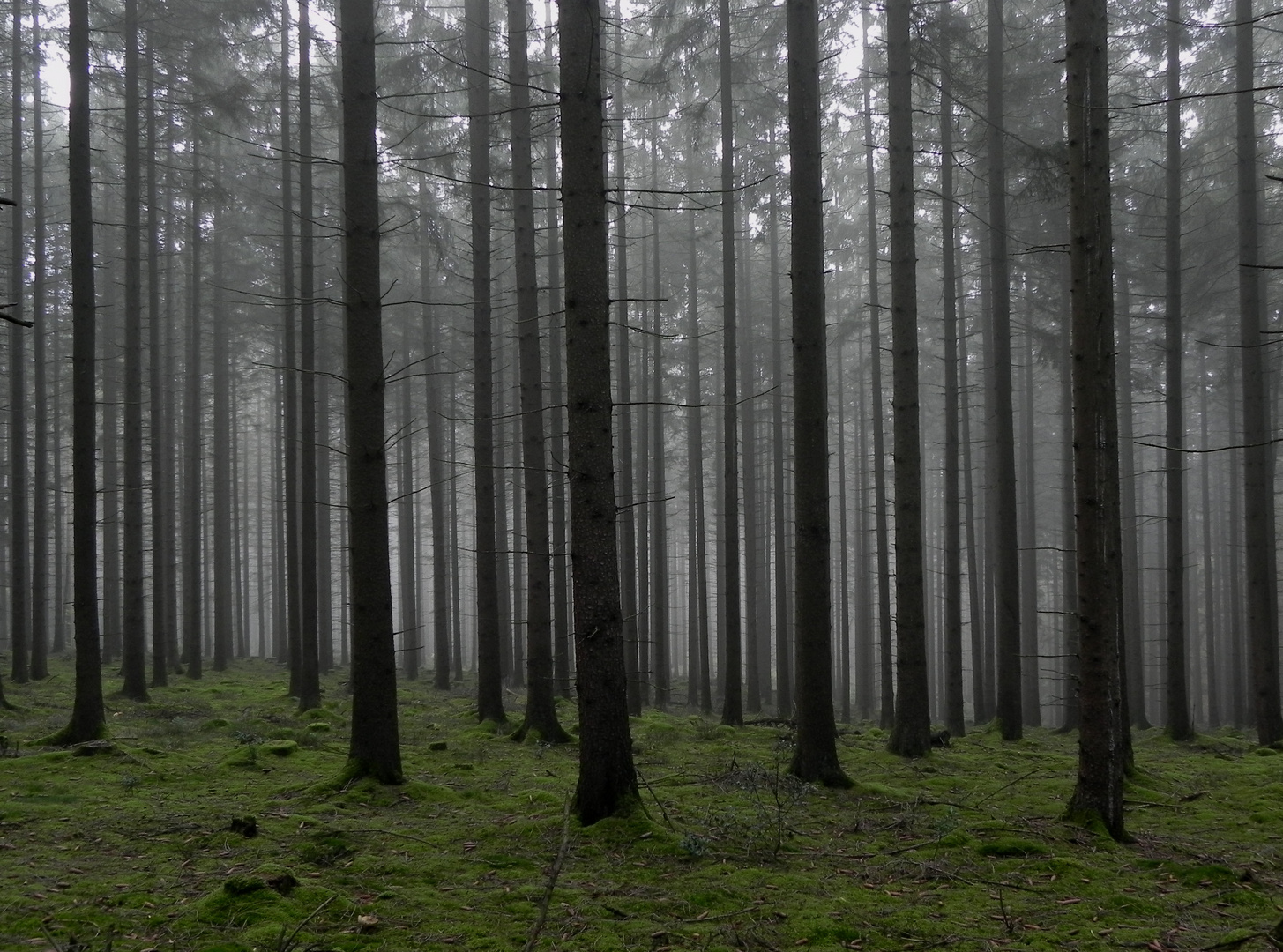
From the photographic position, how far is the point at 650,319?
21.8 m

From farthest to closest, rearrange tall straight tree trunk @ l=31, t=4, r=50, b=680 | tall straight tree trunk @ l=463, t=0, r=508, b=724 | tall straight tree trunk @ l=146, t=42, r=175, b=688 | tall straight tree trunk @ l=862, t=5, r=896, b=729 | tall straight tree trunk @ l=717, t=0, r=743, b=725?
tall straight tree trunk @ l=31, t=4, r=50, b=680, tall straight tree trunk @ l=862, t=5, r=896, b=729, tall straight tree trunk @ l=146, t=42, r=175, b=688, tall straight tree trunk @ l=717, t=0, r=743, b=725, tall straight tree trunk @ l=463, t=0, r=508, b=724

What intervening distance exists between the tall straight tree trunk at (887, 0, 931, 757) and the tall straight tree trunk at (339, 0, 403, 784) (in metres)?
6.31

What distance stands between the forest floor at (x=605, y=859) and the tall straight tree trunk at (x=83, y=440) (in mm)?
746

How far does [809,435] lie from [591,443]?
3.36m

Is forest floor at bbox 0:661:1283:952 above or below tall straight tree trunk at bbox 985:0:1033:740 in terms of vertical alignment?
below

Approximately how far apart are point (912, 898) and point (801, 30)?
336 inches

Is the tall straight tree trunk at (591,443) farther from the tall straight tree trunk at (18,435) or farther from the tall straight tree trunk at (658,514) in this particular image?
the tall straight tree trunk at (18,435)

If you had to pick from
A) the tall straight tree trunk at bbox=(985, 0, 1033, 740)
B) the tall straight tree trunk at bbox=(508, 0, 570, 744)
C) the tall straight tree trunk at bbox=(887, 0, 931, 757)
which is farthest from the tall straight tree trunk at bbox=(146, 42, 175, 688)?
the tall straight tree trunk at bbox=(985, 0, 1033, 740)

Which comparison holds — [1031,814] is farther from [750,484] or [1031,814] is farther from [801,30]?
[750,484]

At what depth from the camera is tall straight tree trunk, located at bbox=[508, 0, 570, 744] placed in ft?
39.7

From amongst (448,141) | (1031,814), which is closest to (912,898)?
(1031,814)

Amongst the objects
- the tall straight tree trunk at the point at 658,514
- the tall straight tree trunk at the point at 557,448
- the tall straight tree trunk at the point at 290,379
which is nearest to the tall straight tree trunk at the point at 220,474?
the tall straight tree trunk at the point at 290,379

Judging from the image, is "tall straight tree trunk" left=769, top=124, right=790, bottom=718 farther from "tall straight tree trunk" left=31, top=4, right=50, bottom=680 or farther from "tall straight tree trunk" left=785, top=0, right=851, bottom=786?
"tall straight tree trunk" left=31, top=4, right=50, bottom=680

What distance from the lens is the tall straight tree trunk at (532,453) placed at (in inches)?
476
